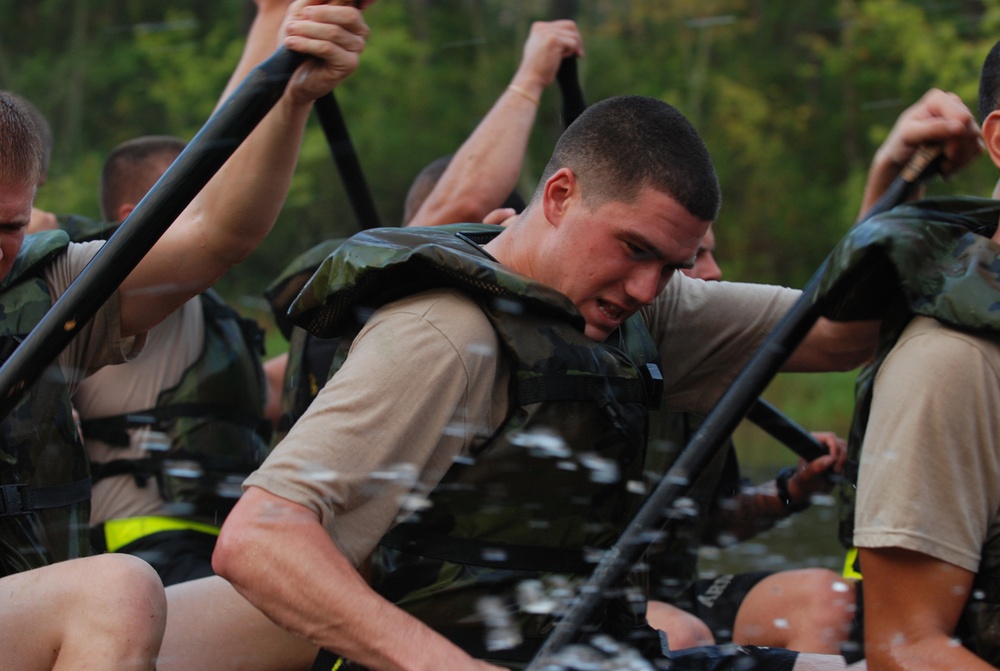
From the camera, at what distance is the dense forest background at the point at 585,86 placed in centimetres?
1263

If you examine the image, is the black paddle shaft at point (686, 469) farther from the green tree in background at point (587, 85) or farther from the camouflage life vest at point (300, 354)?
the green tree in background at point (587, 85)

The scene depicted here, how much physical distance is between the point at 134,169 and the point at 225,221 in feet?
5.07

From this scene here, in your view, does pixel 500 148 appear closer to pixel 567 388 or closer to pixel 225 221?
pixel 225 221

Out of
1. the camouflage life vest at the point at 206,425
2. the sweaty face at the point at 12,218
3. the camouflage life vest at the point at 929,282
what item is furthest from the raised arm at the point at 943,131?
the camouflage life vest at the point at 206,425

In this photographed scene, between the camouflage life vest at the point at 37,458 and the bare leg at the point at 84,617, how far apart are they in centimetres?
34

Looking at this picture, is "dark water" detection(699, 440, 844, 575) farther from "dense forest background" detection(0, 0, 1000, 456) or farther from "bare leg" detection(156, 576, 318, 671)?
"dense forest background" detection(0, 0, 1000, 456)

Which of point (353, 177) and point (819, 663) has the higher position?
point (353, 177)

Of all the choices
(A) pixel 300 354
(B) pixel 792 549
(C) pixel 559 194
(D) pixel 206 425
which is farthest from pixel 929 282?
(B) pixel 792 549

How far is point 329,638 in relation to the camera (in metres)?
1.79

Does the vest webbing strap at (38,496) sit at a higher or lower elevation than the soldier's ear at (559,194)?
lower

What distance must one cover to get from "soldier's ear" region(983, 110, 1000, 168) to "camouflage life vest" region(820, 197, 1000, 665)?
0.31 ft

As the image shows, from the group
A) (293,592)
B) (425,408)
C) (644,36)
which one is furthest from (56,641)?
(644,36)

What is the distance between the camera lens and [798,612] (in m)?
3.14

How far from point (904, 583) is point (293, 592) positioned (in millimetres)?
860
